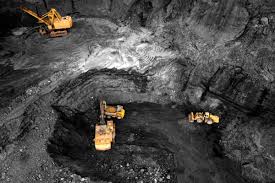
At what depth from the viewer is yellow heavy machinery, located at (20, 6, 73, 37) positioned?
50.3 ft

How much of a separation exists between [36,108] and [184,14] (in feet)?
31.2

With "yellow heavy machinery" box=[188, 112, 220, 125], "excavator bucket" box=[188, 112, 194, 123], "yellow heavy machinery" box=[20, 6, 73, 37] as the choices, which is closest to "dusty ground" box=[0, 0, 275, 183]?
"excavator bucket" box=[188, 112, 194, 123]

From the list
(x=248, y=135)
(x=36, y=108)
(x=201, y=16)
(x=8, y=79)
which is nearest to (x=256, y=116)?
(x=248, y=135)

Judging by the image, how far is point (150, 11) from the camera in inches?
632

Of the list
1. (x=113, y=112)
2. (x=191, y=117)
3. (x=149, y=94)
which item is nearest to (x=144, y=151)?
(x=113, y=112)

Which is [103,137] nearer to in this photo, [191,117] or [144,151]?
[144,151]

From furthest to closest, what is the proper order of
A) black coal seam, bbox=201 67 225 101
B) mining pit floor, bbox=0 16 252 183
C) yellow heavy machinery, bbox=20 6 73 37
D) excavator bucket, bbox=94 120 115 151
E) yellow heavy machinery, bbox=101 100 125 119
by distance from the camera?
yellow heavy machinery, bbox=20 6 73 37 → black coal seam, bbox=201 67 225 101 → yellow heavy machinery, bbox=101 100 125 119 → excavator bucket, bbox=94 120 115 151 → mining pit floor, bbox=0 16 252 183

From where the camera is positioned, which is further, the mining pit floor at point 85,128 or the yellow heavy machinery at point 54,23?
the yellow heavy machinery at point 54,23

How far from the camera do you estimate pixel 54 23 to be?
50.3ft

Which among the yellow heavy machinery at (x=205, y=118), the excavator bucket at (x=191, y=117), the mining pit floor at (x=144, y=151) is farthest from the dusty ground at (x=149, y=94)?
the yellow heavy machinery at (x=205, y=118)

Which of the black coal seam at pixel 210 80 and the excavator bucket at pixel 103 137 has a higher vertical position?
the black coal seam at pixel 210 80

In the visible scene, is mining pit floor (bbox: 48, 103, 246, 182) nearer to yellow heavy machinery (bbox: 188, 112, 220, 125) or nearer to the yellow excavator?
yellow heavy machinery (bbox: 188, 112, 220, 125)

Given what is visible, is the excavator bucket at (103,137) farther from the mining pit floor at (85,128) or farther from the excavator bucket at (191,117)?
the excavator bucket at (191,117)

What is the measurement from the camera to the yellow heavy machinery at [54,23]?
15344 mm
